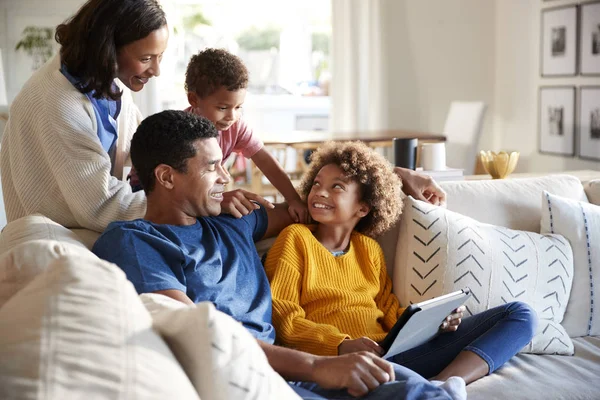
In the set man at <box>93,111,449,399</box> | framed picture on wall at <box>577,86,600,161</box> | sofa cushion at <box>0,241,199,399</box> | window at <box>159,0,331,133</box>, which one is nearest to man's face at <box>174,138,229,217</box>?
man at <box>93,111,449,399</box>

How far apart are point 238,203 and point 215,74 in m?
0.52

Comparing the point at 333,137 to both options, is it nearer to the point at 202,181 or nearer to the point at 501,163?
the point at 501,163

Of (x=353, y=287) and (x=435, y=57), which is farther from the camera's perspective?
(x=435, y=57)

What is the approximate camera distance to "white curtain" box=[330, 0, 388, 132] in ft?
20.5

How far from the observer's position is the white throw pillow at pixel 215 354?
120cm

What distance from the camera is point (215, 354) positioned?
1195 millimetres

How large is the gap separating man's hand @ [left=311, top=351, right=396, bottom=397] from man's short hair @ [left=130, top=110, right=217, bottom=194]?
0.61 metres

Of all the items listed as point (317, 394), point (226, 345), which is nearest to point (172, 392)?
point (226, 345)

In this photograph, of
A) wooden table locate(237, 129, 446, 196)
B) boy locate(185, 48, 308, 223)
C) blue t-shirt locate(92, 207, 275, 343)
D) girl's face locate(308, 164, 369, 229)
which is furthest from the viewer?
wooden table locate(237, 129, 446, 196)

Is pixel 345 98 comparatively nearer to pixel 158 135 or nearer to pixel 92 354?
pixel 158 135

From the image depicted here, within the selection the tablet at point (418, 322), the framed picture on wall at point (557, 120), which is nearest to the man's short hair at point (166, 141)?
the tablet at point (418, 322)

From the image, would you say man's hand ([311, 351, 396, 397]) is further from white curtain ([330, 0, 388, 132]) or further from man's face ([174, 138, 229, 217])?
white curtain ([330, 0, 388, 132])

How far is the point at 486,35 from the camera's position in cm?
643

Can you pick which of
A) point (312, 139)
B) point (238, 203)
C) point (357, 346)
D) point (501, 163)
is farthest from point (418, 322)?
point (312, 139)
